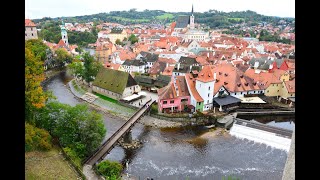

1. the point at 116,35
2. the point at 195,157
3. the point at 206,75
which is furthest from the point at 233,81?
the point at 116,35

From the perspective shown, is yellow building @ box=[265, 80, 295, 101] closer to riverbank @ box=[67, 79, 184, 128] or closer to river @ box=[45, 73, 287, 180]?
river @ box=[45, 73, 287, 180]

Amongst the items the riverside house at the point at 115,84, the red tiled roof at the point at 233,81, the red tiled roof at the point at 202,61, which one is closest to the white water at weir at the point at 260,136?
the red tiled roof at the point at 233,81

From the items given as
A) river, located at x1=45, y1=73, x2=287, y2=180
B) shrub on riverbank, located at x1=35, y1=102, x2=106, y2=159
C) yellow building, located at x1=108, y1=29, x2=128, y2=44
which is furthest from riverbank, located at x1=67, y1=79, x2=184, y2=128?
yellow building, located at x1=108, y1=29, x2=128, y2=44

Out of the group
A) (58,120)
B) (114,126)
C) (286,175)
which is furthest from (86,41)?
(286,175)

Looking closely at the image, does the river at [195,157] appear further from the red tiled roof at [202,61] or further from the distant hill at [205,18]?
the distant hill at [205,18]

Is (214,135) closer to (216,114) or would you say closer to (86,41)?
(216,114)
